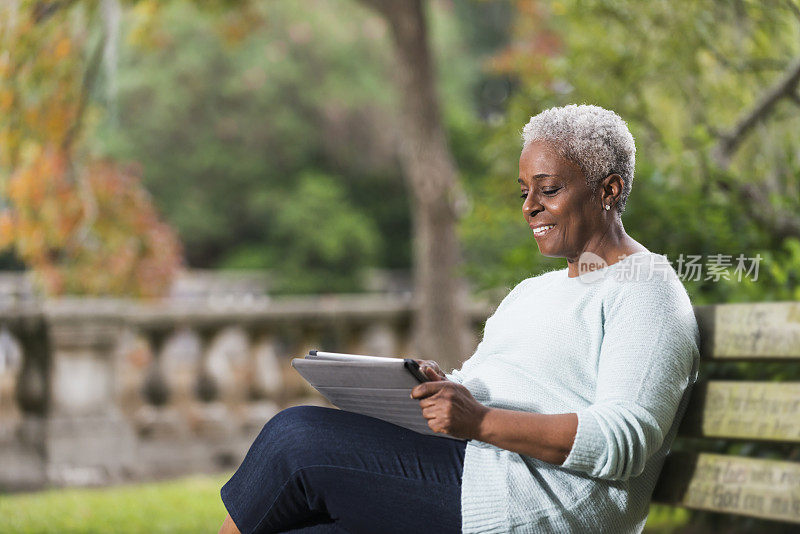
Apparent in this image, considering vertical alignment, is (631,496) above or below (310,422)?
below

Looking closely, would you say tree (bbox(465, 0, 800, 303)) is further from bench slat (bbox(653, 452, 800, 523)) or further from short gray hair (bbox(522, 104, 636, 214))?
short gray hair (bbox(522, 104, 636, 214))

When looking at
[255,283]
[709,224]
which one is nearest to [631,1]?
[709,224]

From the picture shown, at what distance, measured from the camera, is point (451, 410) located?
2236 millimetres

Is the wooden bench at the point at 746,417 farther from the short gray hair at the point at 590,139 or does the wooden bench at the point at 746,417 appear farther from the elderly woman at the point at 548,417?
the short gray hair at the point at 590,139

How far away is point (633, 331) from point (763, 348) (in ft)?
2.26

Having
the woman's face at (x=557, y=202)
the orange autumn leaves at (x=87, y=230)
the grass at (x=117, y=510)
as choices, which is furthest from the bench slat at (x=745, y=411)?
the orange autumn leaves at (x=87, y=230)

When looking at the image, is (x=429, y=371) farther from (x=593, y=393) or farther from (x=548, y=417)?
(x=593, y=393)

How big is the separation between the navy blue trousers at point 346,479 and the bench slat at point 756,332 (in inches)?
32.4

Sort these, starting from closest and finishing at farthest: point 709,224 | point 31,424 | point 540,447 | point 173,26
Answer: point 540,447, point 709,224, point 31,424, point 173,26

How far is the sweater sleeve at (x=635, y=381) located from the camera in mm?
2180

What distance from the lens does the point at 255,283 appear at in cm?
2712

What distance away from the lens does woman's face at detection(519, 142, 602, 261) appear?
2434 mm

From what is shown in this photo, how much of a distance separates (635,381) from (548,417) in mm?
202

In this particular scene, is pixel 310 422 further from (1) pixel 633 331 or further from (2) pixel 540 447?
(1) pixel 633 331
